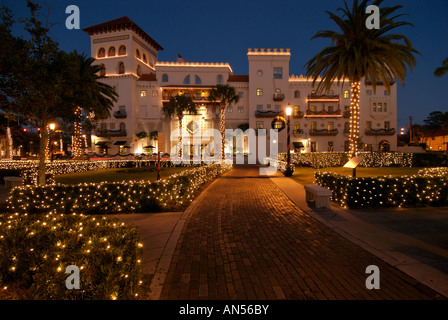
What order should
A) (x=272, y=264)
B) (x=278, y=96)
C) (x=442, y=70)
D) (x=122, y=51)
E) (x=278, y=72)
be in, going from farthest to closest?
(x=122, y=51), (x=278, y=72), (x=278, y=96), (x=442, y=70), (x=272, y=264)

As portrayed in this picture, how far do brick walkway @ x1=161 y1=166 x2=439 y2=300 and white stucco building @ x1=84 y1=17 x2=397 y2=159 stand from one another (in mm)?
37840

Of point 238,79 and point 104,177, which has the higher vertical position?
point 238,79

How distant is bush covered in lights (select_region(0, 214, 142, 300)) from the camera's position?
2.82m

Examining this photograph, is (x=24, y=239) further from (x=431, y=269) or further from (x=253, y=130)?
(x=253, y=130)

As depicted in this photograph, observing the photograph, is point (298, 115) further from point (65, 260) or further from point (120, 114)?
point (65, 260)

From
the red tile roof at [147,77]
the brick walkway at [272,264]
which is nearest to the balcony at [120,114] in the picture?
the red tile roof at [147,77]

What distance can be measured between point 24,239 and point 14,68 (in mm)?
7085

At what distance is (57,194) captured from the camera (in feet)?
26.8

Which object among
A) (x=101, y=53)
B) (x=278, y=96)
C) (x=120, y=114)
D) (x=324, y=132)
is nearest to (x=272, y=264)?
(x=278, y=96)

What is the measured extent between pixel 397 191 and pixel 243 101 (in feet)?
127

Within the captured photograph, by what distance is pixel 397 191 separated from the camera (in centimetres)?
802

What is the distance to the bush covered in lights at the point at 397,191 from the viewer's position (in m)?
8.05

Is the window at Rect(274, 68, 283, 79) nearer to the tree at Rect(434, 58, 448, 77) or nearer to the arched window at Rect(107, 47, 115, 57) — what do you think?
the tree at Rect(434, 58, 448, 77)

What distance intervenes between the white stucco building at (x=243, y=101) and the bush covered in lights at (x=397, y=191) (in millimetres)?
34852
